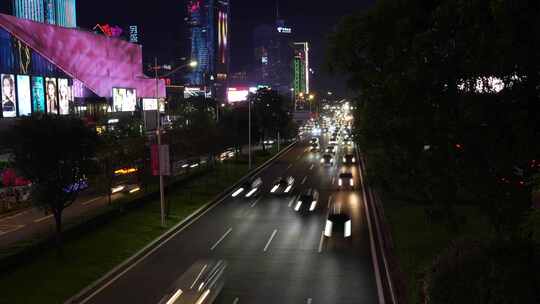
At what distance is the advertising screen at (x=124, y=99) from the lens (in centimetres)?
9850

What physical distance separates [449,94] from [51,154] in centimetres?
1581

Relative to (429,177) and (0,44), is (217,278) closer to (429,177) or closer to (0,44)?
(429,177)

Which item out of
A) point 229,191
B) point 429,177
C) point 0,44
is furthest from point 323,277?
point 0,44

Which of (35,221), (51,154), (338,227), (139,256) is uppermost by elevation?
(51,154)

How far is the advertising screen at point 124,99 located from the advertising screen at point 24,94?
2882cm

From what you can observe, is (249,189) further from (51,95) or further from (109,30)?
(109,30)

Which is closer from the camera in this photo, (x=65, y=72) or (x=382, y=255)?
(x=382, y=255)

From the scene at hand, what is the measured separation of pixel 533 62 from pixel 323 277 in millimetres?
11096

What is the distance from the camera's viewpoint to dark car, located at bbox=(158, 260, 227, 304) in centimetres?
1741

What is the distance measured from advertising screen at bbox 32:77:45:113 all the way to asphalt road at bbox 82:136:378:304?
40073 mm

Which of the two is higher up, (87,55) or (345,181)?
(87,55)

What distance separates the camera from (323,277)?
21609mm

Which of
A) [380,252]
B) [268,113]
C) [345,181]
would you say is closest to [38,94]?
[268,113]

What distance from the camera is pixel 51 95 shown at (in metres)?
74.4
